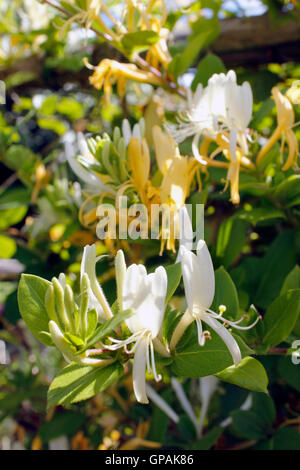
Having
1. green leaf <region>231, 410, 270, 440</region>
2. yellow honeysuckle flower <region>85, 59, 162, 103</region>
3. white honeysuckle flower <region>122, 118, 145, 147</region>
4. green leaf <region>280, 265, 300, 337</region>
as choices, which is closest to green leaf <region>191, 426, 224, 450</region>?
green leaf <region>231, 410, 270, 440</region>

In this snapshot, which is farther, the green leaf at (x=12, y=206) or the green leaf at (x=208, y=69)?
the green leaf at (x=12, y=206)

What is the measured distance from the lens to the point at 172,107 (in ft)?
4.31

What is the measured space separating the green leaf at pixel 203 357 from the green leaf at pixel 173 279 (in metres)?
0.07

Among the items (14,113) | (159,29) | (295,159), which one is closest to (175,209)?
(295,159)

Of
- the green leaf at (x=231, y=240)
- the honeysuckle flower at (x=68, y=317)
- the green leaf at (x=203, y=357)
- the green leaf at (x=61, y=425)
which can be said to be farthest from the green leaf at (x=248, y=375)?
the green leaf at (x=61, y=425)

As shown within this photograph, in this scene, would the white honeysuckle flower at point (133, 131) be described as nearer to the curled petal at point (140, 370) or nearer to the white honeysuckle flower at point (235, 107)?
the white honeysuckle flower at point (235, 107)

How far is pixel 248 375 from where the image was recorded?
47 centimetres

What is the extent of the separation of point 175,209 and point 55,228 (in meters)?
0.53

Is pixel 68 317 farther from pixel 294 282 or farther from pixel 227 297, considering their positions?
pixel 294 282

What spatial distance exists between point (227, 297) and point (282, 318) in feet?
0.22

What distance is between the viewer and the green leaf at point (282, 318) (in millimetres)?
535

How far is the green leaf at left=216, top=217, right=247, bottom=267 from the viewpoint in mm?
723

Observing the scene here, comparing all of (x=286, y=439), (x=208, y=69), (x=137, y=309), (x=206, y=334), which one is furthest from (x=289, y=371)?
(x=208, y=69)
